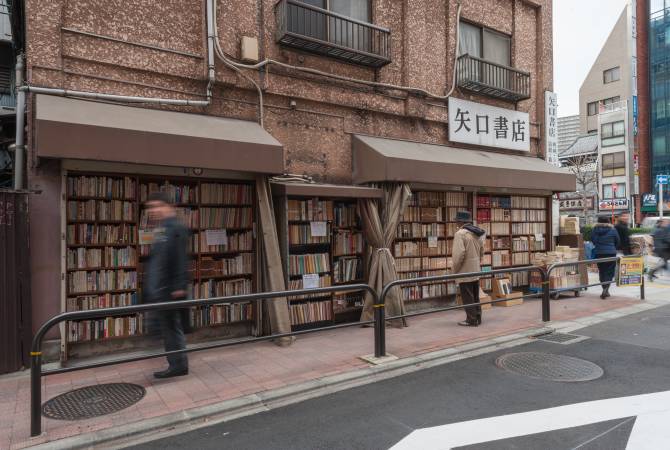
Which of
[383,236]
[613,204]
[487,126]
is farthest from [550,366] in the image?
[613,204]

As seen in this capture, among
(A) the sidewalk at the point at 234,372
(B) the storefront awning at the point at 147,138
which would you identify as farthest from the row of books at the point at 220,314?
(B) the storefront awning at the point at 147,138

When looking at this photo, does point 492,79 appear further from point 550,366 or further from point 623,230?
point 550,366

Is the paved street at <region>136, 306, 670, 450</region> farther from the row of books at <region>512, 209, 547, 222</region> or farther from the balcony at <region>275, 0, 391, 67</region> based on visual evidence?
the balcony at <region>275, 0, 391, 67</region>

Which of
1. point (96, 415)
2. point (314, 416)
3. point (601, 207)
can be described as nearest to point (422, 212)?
point (314, 416)

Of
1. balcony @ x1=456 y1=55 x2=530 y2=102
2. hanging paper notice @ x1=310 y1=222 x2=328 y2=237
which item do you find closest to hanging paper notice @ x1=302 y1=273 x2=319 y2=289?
hanging paper notice @ x1=310 y1=222 x2=328 y2=237

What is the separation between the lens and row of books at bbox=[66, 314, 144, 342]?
5.98 meters

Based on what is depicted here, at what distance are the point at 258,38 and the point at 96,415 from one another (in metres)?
6.19

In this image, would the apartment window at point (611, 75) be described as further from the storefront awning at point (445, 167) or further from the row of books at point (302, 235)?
→ the row of books at point (302, 235)

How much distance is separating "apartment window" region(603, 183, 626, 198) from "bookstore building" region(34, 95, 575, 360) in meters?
43.3

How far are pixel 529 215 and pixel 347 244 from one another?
5.78 metres

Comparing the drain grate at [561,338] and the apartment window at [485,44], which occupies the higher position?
the apartment window at [485,44]

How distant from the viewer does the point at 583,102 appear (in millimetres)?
53062

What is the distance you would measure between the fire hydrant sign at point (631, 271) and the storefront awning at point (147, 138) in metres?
8.14

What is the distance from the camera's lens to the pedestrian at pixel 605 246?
10.4 m
